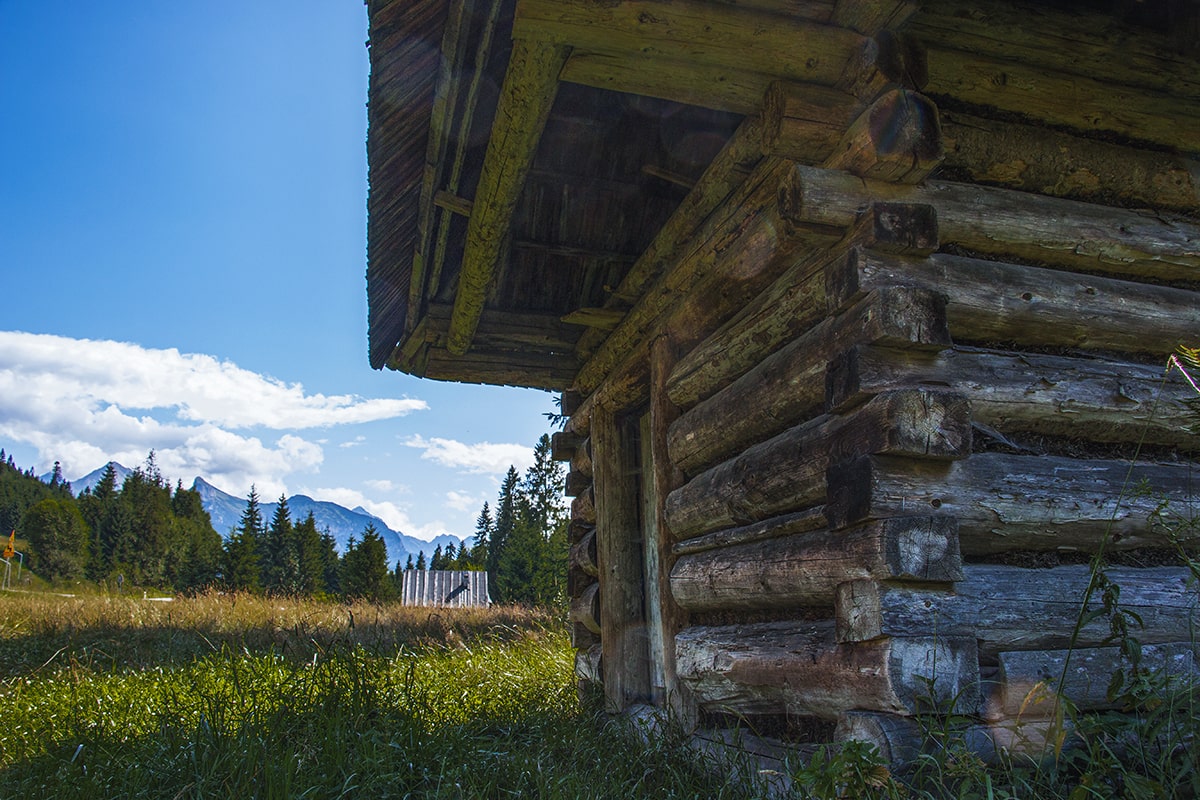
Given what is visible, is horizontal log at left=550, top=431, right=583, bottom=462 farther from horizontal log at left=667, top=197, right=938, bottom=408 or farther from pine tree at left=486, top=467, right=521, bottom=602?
pine tree at left=486, top=467, right=521, bottom=602

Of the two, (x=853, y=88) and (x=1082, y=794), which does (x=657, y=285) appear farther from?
(x=1082, y=794)

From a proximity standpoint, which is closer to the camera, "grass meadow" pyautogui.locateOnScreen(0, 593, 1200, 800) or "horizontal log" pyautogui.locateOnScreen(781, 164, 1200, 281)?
"grass meadow" pyautogui.locateOnScreen(0, 593, 1200, 800)

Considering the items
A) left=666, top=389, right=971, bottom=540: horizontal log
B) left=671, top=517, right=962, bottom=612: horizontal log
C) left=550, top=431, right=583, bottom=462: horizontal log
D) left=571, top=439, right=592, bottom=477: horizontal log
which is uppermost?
left=550, top=431, right=583, bottom=462: horizontal log

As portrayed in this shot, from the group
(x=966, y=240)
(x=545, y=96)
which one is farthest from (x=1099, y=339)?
(x=545, y=96)

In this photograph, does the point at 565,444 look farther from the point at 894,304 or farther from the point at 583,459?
the point at 894,304

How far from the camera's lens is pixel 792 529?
3.05 m

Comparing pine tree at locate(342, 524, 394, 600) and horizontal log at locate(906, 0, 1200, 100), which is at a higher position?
horizontal log at locate(906, 0, 1200, 100)

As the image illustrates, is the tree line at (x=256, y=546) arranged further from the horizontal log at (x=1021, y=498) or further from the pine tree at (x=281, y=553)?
the horizontal log at (x=1021, y=498)

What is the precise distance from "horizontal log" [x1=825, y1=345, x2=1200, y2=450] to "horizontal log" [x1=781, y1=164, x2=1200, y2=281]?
447 mm

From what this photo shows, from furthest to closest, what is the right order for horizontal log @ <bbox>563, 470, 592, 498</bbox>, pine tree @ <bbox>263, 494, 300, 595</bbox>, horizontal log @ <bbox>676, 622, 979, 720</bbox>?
pine tree @ <bbox>263, 494, 300, 595</bbox> < horizontal log @ <bbox>563, 470, 592, 498</bbox> < horizontal log @ <bbox>676, 622, 979, 720</bbox>

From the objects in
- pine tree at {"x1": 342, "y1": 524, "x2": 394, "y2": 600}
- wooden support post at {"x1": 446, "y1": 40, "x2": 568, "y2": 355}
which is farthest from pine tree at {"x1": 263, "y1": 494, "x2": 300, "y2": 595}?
wooden support post at {"x1": 446, "y1": 40, "x2": 568, "y2": 355}

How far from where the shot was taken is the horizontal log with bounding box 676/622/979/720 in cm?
232

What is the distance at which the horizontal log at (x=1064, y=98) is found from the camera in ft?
9.90

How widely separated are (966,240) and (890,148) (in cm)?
50
